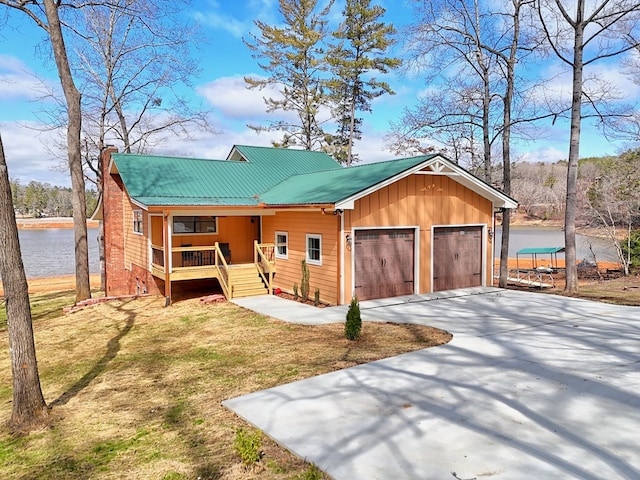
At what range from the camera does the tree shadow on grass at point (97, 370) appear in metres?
5.81

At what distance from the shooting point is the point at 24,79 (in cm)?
1597

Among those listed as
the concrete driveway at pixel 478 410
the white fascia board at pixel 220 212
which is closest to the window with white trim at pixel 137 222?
the white fascia board at pixel 220 212

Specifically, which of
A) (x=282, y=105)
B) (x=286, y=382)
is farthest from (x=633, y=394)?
(x=282, y=105)

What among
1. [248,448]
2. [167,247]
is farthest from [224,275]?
[248,448]

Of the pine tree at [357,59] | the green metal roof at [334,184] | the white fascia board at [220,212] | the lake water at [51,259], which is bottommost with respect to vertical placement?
the lake water at [51,259]

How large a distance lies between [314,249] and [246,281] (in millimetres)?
2488

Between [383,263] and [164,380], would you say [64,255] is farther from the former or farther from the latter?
[164,380]

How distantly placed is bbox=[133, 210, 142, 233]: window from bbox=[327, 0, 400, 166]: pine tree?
16.8 metres

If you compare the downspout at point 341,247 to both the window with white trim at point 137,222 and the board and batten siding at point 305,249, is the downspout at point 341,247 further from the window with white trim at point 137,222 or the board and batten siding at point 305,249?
the window with white trim at point 137,222

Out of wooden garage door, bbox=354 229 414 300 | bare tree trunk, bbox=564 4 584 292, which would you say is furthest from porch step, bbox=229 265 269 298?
bare tree trunk, bbox=564 4 584 292

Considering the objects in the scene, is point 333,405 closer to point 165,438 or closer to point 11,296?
point 165,438

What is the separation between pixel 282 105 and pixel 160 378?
25919mm

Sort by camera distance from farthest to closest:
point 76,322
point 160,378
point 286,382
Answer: point 76,322 → point 160,378 → point 286,382

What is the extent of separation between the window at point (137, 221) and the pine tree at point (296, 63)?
1602cm
